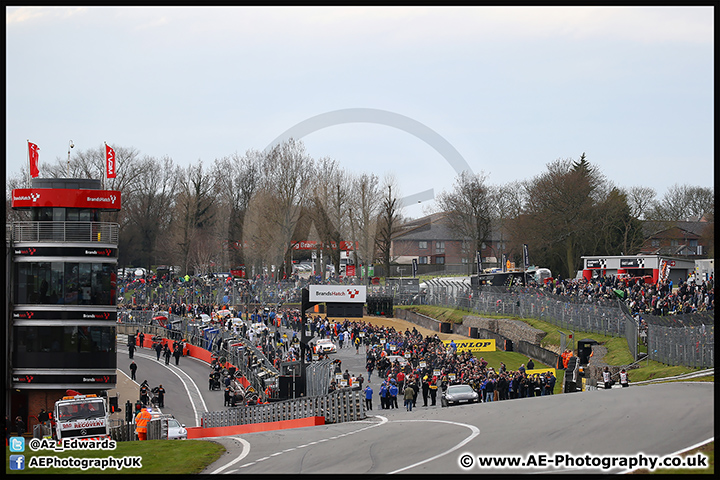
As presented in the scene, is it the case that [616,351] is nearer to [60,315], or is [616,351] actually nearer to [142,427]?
[142,427]

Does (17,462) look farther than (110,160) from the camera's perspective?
No

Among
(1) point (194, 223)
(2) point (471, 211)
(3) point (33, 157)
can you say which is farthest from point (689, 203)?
(3) point (33, 157)

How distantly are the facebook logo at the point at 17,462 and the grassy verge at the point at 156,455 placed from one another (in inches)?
4.1

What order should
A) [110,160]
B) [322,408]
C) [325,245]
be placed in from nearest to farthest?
[322,408] → [110,160] → [325,245]

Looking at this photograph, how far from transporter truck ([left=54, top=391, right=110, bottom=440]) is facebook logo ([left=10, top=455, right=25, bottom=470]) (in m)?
7.61

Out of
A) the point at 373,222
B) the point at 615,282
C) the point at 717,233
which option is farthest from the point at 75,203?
the point at 373,222

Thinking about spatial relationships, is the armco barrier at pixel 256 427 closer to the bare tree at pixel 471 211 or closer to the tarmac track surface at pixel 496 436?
the tarmac track surface at pixel 496 436

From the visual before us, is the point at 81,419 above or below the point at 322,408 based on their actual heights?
below

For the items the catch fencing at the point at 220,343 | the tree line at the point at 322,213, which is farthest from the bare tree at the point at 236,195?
the catch fencing at the point at 220,343

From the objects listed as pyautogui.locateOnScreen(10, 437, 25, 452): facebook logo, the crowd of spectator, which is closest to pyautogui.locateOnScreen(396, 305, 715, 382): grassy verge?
the crowd of spectator

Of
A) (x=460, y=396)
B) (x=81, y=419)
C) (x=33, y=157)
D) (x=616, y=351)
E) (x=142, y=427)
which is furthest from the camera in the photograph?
(x=616, y=351)

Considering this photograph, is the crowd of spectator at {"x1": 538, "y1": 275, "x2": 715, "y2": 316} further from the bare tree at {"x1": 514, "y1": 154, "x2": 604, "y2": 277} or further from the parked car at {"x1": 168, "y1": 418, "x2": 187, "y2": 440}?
the bare tree at {"x1": 514, "y1": 154, "x2": 604, "y2": 277}

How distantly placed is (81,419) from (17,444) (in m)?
6.80

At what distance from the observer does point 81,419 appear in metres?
25.3
